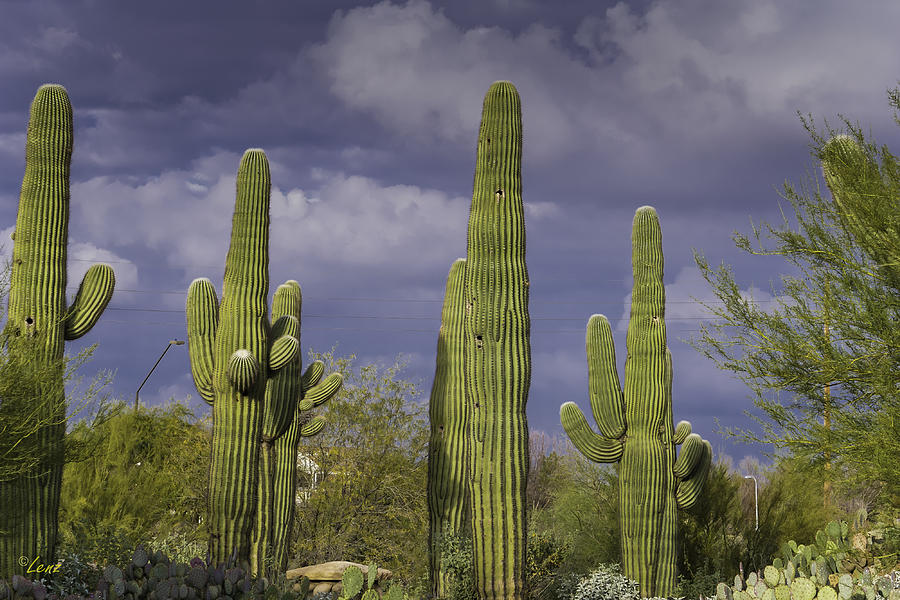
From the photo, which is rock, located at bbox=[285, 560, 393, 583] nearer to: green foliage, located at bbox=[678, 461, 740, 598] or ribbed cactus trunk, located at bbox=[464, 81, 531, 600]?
ribbed cactus trunk, located at bbox=[464, 81, 531, 600]

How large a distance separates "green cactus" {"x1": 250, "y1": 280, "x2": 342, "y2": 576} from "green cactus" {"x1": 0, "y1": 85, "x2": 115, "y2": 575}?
264 centimetres

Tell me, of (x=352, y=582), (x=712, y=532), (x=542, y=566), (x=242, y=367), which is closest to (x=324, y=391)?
(x=242, y=367)

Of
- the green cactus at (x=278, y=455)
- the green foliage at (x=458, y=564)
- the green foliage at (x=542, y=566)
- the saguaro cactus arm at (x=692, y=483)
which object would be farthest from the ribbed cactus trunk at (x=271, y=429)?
the saguaro cactus arm at (x=692, y=483)

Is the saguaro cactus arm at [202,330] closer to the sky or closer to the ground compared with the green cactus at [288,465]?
closer to the sky

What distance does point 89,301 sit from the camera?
11891 millimetres

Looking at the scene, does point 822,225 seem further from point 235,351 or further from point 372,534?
point 372,534

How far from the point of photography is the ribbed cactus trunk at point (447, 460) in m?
13.0

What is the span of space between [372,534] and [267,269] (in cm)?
980

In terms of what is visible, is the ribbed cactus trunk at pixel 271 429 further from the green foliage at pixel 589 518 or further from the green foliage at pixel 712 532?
the green foliage at pixel 712 532

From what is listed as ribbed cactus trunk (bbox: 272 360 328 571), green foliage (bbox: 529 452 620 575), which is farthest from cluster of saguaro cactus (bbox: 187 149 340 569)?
green foliage (bbox: 529 452 620 575)

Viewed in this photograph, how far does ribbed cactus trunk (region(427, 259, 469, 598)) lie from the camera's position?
42.8 ft

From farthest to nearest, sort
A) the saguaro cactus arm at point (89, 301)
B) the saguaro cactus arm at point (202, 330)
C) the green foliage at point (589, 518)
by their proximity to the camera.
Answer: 1. the green foliage at point (589, 518)
2. the saguaro cactus arm at point (202, 330)
3. the saguaro cactus arm at point (89, 301)

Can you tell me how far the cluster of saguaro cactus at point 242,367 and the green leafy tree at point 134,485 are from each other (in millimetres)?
1455

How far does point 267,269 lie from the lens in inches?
459
